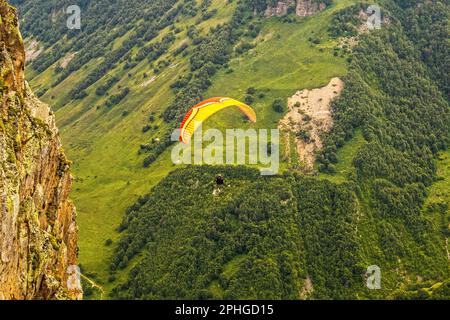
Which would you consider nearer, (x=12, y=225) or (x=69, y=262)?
(x=12, y=225)

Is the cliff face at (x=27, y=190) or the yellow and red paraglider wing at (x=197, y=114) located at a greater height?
the cliff face at (x=27, y=190)

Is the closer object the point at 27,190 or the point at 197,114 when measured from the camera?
the point at 27,190

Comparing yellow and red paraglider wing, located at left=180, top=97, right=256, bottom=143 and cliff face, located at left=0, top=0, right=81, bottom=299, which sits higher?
cliff face, located at left=0, top=0, right=81, bottom=299

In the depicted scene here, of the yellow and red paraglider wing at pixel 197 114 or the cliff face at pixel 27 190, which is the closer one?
the cliff face at pixel 27 190

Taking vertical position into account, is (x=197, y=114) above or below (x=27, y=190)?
below
